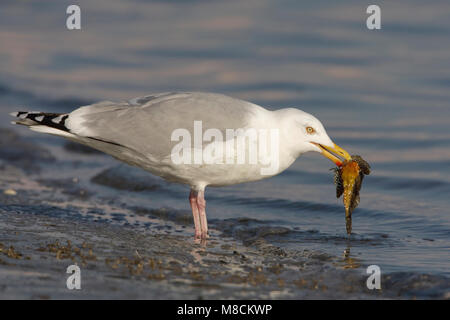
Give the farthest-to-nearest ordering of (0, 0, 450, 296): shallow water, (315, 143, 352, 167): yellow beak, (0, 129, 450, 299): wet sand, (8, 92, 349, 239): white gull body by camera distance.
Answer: (0, 0, 450, 296): shallow water → (315, 143, 352, 167): yellow beak → (8, 92, 349, 239): white gull body → (0, 129, 450, 299): wet sand

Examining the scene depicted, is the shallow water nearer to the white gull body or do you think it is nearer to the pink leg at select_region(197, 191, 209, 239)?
the pink leg at select_region(197, 191, 209, 239)

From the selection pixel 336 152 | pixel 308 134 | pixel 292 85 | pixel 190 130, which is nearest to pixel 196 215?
pixel 190 130

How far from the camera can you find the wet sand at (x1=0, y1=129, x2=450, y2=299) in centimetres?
490

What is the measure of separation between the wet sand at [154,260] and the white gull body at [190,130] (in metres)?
0.69

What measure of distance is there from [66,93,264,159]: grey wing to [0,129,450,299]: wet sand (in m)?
0.88

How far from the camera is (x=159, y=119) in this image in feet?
21.6

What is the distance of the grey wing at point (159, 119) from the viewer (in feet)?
21.1

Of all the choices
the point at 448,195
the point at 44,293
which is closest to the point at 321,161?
the point at 448,195

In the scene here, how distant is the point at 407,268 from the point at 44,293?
116 inches

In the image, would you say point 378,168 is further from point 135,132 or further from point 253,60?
point 253,60

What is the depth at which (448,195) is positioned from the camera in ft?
30.2

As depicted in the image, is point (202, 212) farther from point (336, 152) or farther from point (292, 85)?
point (292, 85)

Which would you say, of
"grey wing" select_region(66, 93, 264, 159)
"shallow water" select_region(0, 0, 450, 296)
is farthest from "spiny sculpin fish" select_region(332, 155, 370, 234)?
"grey wing" select_region(66, 93, 264, 159)

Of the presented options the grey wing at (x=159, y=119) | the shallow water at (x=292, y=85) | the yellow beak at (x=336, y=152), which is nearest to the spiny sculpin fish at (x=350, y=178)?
the yellow beak at (x=336, y=152)
